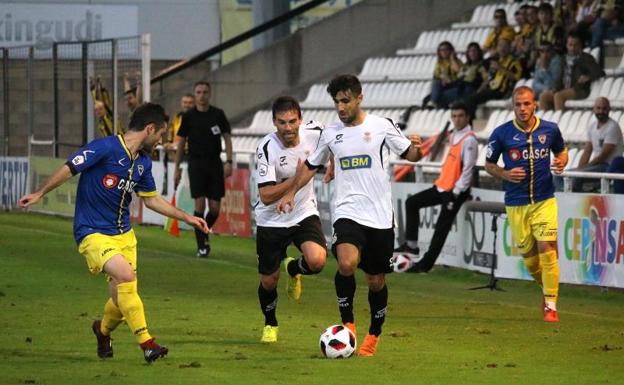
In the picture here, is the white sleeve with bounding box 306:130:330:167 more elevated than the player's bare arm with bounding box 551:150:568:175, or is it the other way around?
the white sleeve with bounding box 306:130:330:167

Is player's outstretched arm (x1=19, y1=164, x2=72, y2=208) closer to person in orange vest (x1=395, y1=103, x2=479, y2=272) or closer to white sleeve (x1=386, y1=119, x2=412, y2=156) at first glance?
white sleeve (x1=386, y1=119, x2=412, y2=156)

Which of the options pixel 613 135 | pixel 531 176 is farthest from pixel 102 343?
pixel 613 135

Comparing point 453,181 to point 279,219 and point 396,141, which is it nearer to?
point 279,219

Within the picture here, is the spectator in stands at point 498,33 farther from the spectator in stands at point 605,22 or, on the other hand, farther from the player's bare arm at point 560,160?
the player's bare arm at point 560,160

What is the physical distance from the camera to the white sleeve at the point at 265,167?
1302 cm

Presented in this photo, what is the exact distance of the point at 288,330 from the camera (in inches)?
551

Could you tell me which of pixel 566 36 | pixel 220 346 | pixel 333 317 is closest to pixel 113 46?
pixel 566 36

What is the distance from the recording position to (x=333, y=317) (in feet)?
50.1

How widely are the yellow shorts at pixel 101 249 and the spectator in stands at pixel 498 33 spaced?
1621cm

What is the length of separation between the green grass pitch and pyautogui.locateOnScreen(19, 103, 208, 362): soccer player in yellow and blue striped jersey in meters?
0.49

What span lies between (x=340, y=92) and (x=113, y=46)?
1856cm

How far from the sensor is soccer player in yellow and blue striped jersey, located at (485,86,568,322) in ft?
50.3

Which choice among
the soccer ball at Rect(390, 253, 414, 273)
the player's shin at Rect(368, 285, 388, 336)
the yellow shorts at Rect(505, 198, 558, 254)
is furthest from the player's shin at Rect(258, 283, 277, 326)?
the soccer ball at Rect(390, 253, 414, 273)

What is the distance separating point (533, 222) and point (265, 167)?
350 cm
